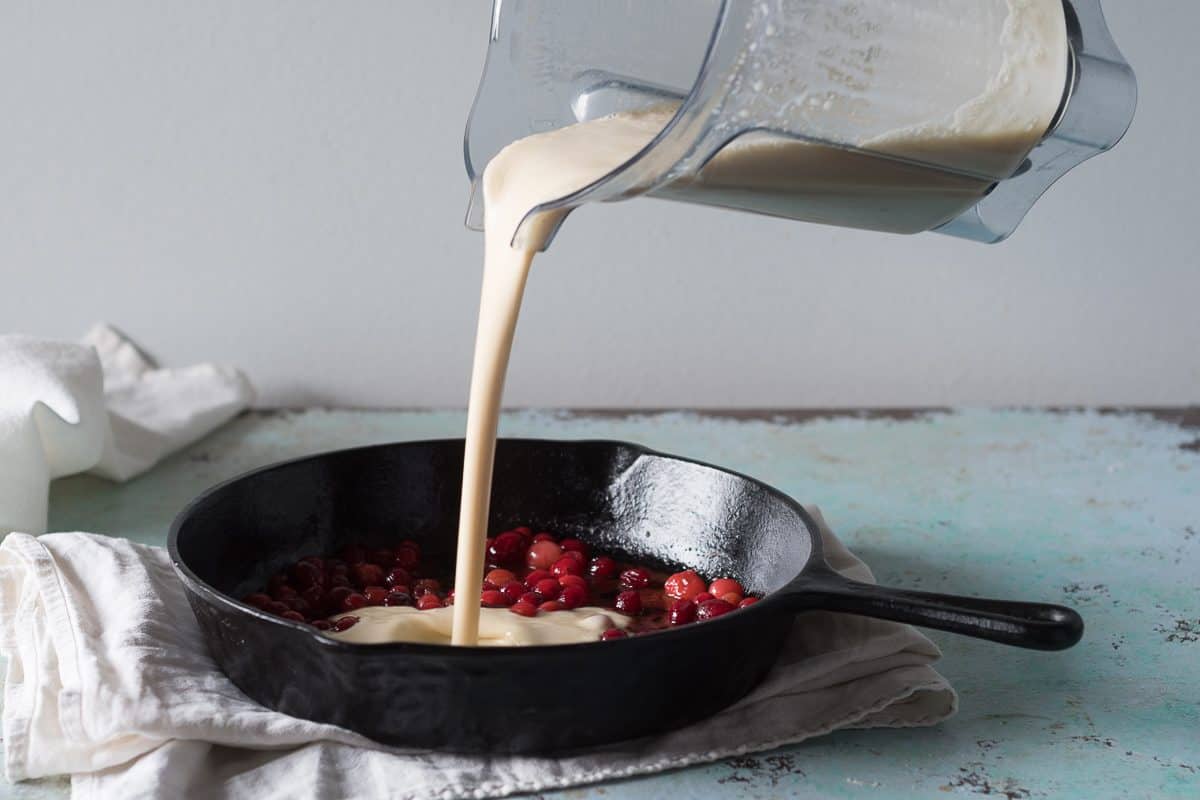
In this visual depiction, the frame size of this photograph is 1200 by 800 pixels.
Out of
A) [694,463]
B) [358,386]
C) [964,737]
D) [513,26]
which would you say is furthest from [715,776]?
[358,386]

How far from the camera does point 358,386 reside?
198 centimetres

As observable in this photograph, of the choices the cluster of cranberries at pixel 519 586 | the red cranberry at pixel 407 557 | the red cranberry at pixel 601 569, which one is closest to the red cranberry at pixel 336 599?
the cluster of cranberries at pixel 519 586

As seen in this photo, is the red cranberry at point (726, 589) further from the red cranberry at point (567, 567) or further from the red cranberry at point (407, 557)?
the red cranberry at point (407, 557)

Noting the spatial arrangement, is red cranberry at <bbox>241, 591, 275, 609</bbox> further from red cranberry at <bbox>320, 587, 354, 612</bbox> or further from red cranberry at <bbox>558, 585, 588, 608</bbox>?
red cranberry at <bbox>558, 585, 588, 608</bbox>

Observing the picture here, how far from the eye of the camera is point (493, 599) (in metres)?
1.14

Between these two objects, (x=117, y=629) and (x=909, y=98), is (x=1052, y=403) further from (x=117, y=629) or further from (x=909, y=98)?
(x=117, y=629)

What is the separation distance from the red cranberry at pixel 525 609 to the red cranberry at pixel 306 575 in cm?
18

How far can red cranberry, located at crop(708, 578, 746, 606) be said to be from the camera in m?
1.13

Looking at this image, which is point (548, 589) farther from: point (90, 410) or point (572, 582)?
point (90, 410)

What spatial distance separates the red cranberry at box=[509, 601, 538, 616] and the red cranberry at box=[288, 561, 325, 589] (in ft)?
0.61

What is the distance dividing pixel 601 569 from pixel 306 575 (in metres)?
0.26

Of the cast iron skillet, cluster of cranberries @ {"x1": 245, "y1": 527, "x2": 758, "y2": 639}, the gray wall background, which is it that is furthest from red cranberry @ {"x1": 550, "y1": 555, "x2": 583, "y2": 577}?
the gray wall background

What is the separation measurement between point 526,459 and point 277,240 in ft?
2.47

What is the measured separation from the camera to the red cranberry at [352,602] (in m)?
1.12
